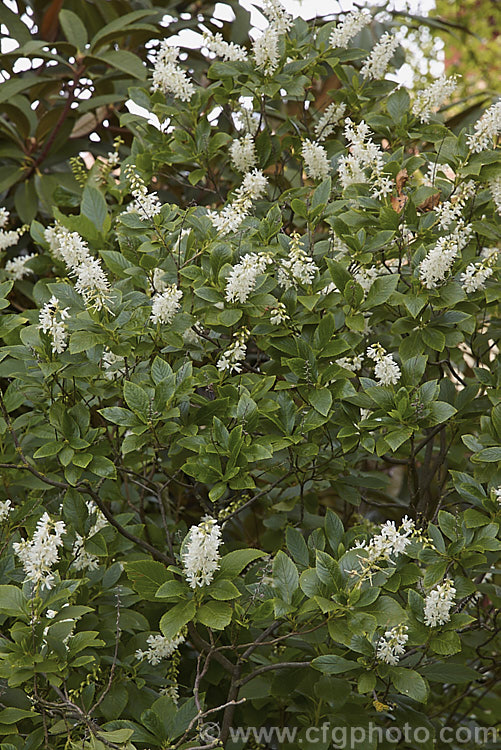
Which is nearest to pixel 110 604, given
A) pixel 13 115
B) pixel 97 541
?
pixel 97 541

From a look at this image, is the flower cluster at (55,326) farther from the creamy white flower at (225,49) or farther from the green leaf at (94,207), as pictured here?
the creamy white flower at (225,49)

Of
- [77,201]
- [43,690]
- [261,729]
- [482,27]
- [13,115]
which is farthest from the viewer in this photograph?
[482,27]

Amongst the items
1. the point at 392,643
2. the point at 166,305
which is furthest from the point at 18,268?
the point at 392,643

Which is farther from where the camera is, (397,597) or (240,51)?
(240,51)

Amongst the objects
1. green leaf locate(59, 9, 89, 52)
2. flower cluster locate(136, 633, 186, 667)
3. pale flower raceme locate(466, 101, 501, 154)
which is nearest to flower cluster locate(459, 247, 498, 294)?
pale flower raceme locate(466, 101, 501, 154)

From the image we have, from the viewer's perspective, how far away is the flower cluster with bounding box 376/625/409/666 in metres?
1.23

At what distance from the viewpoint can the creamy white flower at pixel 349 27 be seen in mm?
1774

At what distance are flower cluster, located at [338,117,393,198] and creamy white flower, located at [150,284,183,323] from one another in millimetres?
480

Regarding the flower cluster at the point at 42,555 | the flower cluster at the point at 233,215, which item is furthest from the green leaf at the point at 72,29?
the flower cluster at the point at 42,555

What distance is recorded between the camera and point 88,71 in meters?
2.41

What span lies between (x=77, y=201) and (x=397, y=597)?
1.32m

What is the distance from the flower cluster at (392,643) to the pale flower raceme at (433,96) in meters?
1.17

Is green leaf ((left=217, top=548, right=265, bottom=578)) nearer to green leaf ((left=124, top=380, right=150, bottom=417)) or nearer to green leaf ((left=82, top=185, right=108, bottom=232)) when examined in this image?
green leaf ((left=124, top=380, right=150, bottom=417))

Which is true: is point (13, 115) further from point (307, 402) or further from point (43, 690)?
point (43, 690)
